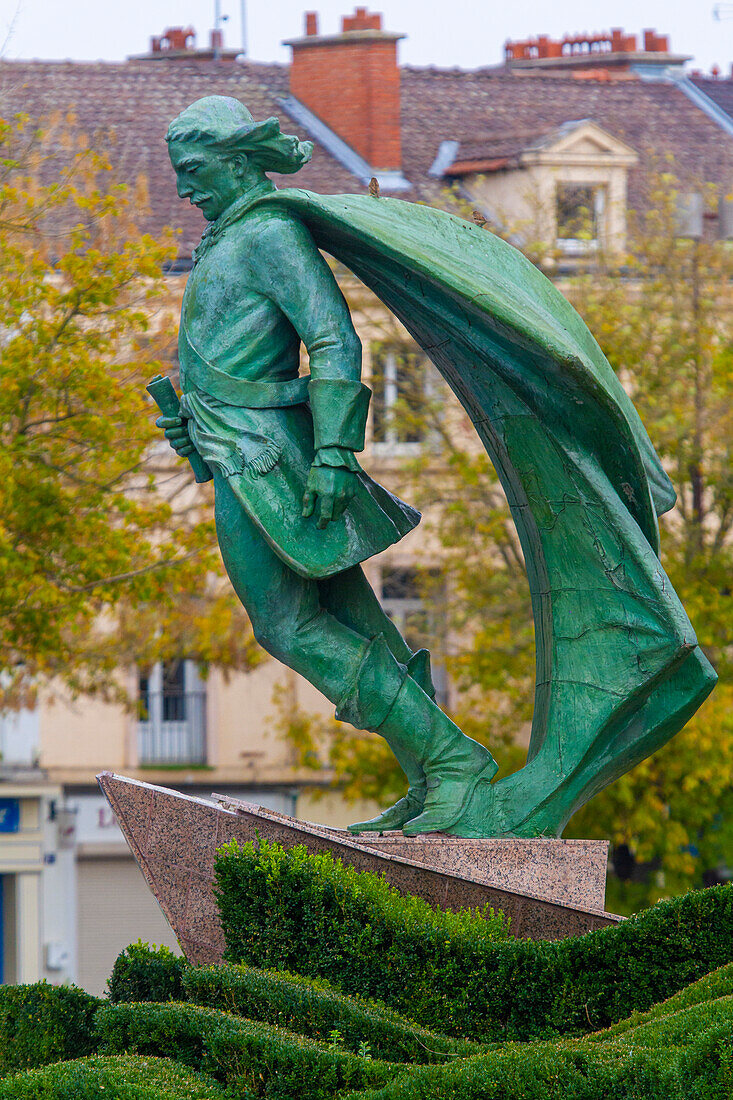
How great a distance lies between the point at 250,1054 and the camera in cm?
522

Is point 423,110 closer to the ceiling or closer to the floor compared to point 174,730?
closer to the ceiling

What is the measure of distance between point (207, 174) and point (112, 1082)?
3515 millimetres

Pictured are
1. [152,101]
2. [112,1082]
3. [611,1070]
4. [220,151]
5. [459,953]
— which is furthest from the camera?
[152,101]

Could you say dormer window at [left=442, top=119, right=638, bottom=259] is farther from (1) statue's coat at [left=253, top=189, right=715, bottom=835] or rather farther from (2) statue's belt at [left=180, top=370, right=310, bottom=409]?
(2) statue's belt at [left=180, top=370, right=310, bottom=409]

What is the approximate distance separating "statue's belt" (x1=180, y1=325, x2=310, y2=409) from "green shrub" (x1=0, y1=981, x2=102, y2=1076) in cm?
218

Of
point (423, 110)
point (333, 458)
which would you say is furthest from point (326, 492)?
point (423, 110)

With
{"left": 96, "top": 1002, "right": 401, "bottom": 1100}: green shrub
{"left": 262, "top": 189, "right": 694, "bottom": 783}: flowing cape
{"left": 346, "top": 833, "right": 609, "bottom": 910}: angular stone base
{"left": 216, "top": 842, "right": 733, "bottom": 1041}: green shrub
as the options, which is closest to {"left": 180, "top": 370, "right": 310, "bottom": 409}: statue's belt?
{"left": 262, "top": 189, "right": 694, "bottom": 783}: flowing cape

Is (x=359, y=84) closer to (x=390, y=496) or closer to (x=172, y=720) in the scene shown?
(x=172, y=720)

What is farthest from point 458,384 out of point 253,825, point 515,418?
point 253,825

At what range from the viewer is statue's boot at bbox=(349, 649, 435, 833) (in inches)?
281

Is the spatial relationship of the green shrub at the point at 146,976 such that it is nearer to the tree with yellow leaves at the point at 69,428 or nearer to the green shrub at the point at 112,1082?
the green shrub at the point at 112,1082

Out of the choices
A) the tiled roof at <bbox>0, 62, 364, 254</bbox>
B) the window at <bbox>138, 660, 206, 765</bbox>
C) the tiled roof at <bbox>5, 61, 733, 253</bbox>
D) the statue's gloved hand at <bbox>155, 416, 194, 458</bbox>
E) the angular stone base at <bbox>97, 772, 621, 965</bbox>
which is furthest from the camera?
the window at <bbox>138, 660, 206, 765</bbox>

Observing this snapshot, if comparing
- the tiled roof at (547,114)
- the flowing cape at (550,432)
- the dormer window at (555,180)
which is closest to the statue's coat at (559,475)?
the flowing cape at (550,432)

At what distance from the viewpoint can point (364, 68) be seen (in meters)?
27.6
